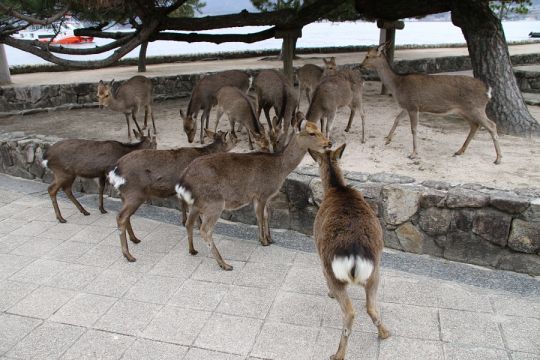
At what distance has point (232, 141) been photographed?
5410mm

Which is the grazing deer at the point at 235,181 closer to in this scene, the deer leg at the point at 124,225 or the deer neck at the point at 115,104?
the deer leg at the point at 124,225

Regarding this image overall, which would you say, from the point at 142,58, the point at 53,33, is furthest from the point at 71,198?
the point at 142,58

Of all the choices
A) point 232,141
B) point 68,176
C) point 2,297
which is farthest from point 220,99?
point 2,297

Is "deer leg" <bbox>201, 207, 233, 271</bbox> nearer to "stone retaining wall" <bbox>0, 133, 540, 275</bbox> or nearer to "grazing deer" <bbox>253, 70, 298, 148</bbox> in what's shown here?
"stone retaining wall" <bbox>0, 133, 540, 275</bbox>

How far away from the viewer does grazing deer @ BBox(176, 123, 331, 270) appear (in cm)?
419

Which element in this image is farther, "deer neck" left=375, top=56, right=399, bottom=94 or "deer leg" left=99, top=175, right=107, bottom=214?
"deer neck" left=375, top=56, right=399, bottom=94

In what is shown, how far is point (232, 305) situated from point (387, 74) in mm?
4314

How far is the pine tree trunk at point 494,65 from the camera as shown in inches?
274

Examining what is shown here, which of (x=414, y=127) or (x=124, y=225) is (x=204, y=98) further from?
(x=124, y=225)

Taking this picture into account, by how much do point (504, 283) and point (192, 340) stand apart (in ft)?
8.46

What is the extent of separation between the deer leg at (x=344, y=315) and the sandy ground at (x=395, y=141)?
8.50ft

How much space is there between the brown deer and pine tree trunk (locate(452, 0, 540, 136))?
448cm

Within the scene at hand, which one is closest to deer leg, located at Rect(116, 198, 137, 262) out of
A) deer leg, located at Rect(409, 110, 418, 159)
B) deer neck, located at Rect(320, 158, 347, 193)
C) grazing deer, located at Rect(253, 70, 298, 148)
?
deer neck, located at Rect(320, 158, 347, 193)

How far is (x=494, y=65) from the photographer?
7062mm
